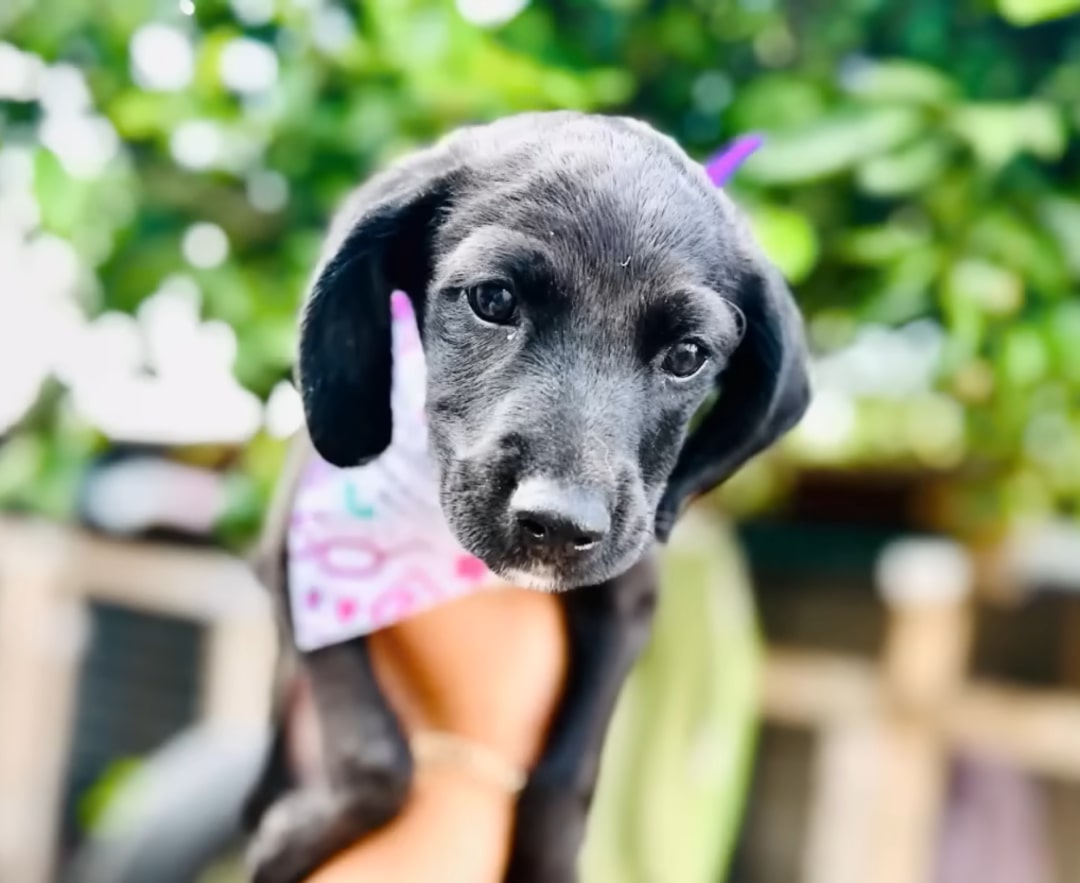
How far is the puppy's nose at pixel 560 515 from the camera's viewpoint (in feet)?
1.12

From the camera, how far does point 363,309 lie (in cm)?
→ 42

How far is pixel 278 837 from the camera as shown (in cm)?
51

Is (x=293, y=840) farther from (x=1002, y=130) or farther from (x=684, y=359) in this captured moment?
(x=1002, y=130)

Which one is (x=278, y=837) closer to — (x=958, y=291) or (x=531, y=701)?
(x=531, y=701)

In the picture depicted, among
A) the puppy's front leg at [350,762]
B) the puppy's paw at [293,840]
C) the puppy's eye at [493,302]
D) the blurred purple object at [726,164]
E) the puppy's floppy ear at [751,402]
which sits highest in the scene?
the blurred purple object at [726,164]

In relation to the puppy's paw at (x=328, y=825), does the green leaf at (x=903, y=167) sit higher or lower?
higher

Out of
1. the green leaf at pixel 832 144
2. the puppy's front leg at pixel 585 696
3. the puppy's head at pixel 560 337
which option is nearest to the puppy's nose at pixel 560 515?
the puppy's head at pixel 560 337

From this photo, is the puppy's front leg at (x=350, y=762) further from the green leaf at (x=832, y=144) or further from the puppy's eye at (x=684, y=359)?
the green leaf at (x=832, y=144)

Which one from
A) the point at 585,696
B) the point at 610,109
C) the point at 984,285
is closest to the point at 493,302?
the point at 585,696

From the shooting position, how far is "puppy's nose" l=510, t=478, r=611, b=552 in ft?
1.12

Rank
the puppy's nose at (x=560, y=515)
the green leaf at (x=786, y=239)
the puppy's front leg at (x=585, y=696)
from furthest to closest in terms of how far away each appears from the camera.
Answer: the green leaf at (x=786, y=239) → the puppy's front leg at (x=585, y=696) → the puppy's nose at (x=560, y=515)

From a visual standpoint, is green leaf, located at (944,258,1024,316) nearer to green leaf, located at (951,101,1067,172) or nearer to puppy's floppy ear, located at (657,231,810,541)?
green leaf, located at (951,101,1067,172)

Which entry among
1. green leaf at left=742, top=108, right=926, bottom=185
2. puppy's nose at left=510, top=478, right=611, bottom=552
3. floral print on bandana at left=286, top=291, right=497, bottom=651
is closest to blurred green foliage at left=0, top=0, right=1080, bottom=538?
green leaf at left=742, top=108, right=926, bottom=185

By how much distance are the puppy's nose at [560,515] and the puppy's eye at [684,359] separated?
0.20 feet
